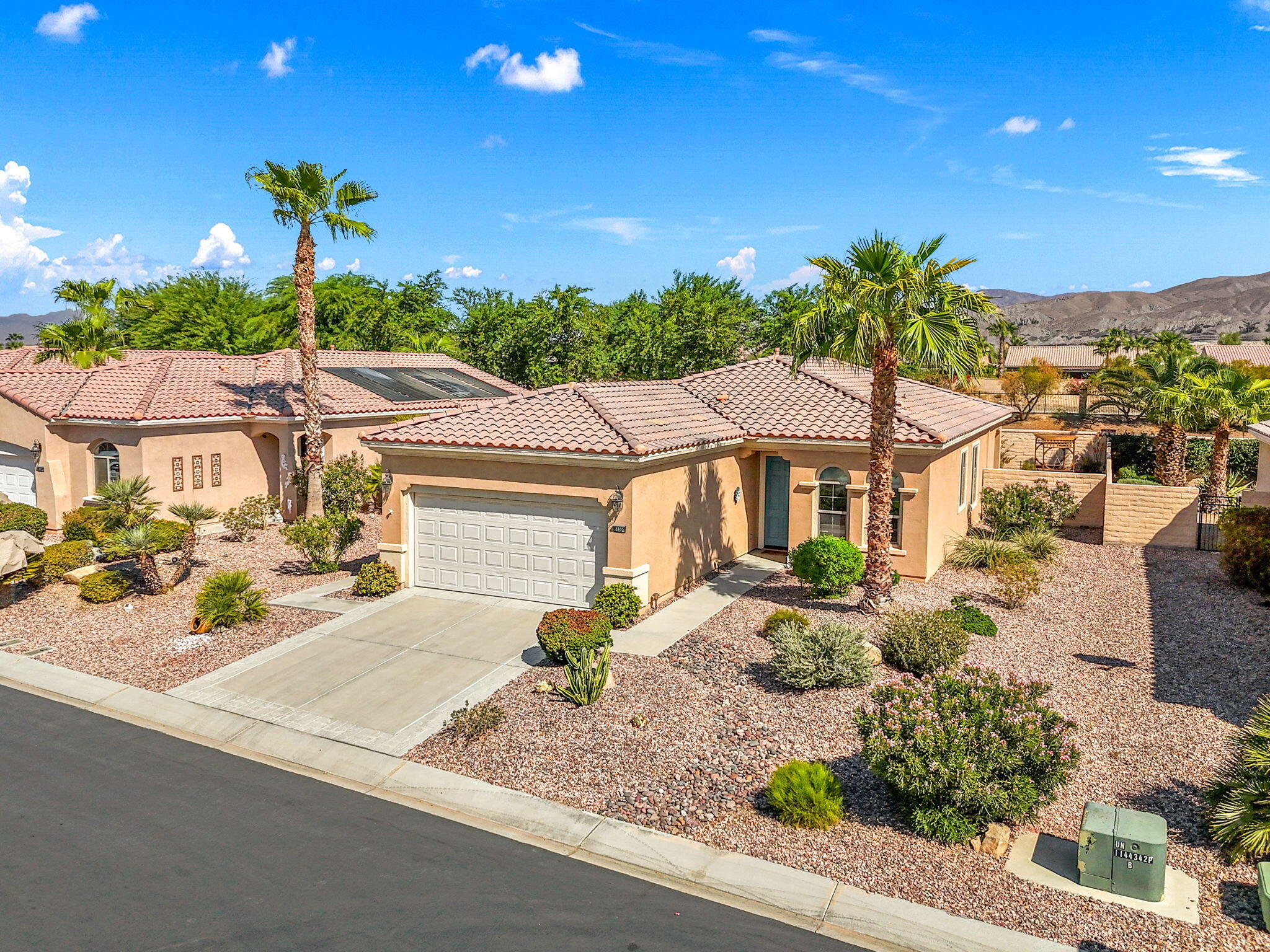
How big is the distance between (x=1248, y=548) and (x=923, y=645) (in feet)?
29.4

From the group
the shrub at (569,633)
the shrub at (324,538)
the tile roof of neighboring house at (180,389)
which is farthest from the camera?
the tile roof of neighboring house at (180,389)

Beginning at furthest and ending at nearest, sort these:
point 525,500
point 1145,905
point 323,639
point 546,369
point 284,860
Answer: point 546,369, point 525,500, point 323,639, point 284,860, point 1145,905

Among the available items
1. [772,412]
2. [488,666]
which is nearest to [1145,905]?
[488,666]

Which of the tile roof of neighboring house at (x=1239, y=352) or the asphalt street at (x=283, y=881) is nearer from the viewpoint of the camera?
the asphalt street at (x=283, y=881)

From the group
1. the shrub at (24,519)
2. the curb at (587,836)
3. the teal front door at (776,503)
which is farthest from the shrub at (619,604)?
the shrub at (24,519)

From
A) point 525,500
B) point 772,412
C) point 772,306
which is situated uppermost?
point 772,306

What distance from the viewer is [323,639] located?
51.5ft

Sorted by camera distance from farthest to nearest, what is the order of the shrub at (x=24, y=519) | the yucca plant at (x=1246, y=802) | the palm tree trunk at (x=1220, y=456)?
1. the palm tree trunk at (x=1220, y=456)
2. the shrub at (x=24, y=519)
3. the yucca plant at (x=1246, y=802)

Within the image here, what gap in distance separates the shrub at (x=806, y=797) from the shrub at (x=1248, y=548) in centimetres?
1252

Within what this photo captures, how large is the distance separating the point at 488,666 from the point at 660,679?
2856 millimetres

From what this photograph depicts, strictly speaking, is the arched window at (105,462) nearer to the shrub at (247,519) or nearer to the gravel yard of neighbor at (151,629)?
the shrub at (247,519)

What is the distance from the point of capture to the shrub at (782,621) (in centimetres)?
1483

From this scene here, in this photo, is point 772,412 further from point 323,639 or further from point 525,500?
point 323,639

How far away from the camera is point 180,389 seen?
2745 centimetres
